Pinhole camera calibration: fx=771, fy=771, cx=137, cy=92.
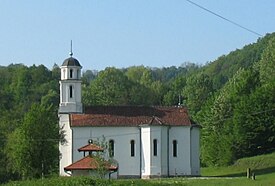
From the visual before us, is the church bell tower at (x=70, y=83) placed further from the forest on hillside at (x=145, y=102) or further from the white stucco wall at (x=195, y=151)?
the white stucco wall at (x=195, y=151)

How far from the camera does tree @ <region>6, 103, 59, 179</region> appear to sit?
6159 centimetres

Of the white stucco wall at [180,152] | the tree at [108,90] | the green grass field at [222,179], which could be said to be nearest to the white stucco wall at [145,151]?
the white stucco wall at [180,152]

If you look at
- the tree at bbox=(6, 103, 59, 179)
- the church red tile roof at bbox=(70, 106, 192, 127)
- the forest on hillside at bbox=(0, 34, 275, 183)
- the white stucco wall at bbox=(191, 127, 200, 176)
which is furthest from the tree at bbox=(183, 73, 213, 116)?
the tree at bbox=(6, 103, 59, 179)

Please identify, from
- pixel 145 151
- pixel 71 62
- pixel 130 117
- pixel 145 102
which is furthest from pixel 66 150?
pixel 145 102

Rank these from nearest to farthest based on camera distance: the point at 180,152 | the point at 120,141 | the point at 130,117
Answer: the point at 120,141 < the point at 130,117 < the point at 180,152

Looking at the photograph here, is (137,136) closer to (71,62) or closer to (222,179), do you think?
(71,62)

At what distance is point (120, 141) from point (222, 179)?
15.3 metres

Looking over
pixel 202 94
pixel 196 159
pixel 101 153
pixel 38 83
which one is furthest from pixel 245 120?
pixel 38 83

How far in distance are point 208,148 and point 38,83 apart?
50736 millimetres

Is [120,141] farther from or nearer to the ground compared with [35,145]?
farther from the ground

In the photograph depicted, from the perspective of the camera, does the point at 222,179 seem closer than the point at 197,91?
Yes

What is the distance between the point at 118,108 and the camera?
69750mm

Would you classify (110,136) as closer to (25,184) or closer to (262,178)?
(262,178)

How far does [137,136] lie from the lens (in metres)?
68.8
